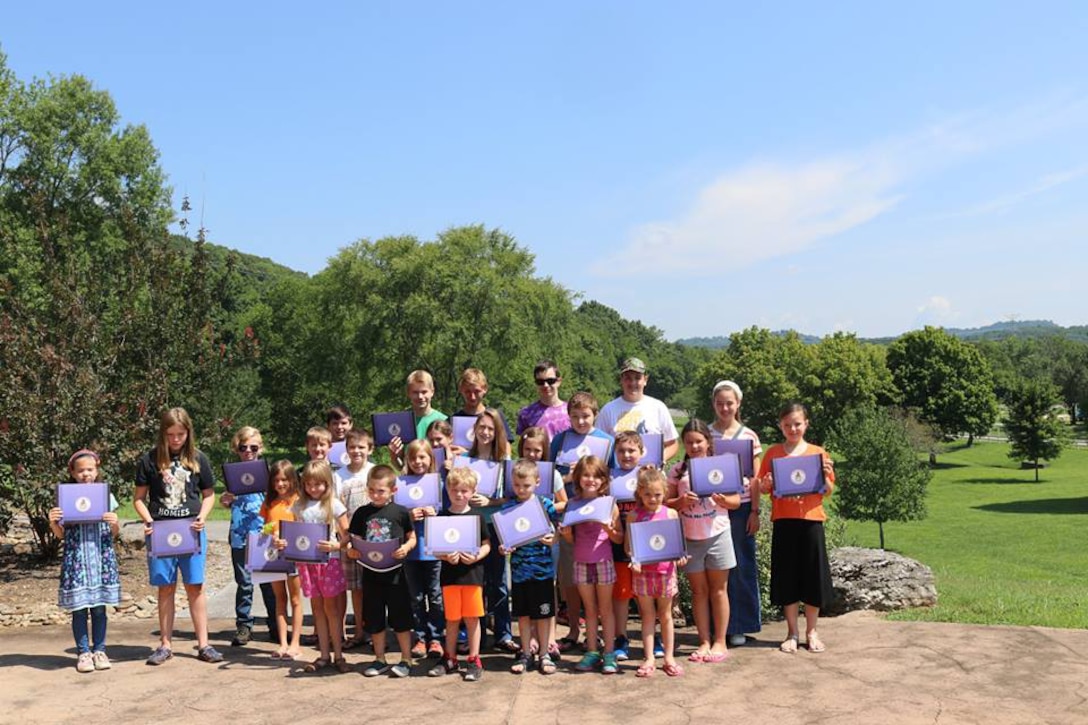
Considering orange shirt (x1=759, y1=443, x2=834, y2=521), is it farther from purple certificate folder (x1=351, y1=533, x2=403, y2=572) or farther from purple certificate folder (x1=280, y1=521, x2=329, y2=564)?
purple certificate folder (x1=280, y1=521, x2=329, y2=564)

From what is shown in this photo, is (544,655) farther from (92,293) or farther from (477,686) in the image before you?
(92,293)

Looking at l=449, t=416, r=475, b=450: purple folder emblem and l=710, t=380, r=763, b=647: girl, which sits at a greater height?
l=449, t=416, r=475, b=450: purple folder emblem

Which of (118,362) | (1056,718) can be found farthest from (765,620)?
(118,362)

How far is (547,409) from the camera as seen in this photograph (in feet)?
26.0

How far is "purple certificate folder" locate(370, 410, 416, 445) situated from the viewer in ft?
26.2

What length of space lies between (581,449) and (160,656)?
13.1ft

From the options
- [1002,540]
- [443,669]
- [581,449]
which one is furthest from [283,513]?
[1002,540]

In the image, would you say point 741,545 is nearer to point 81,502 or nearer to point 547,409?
point 547,409

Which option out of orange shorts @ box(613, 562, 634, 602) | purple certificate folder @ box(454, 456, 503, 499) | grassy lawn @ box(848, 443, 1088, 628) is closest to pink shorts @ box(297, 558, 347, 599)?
purple certificate folder @ box(454, 456, 503, 499)

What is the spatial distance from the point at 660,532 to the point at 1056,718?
9.15ft

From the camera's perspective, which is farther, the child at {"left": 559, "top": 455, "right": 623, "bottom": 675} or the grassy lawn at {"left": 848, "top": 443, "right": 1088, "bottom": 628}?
the grassy lawn at {"left": 848, "top": 443, "right": 1088, "bottom": 628}

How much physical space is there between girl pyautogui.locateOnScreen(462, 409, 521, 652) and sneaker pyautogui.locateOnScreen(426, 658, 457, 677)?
0.67 m

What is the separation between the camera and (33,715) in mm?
6211

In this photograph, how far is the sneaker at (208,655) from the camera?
24.6ft
